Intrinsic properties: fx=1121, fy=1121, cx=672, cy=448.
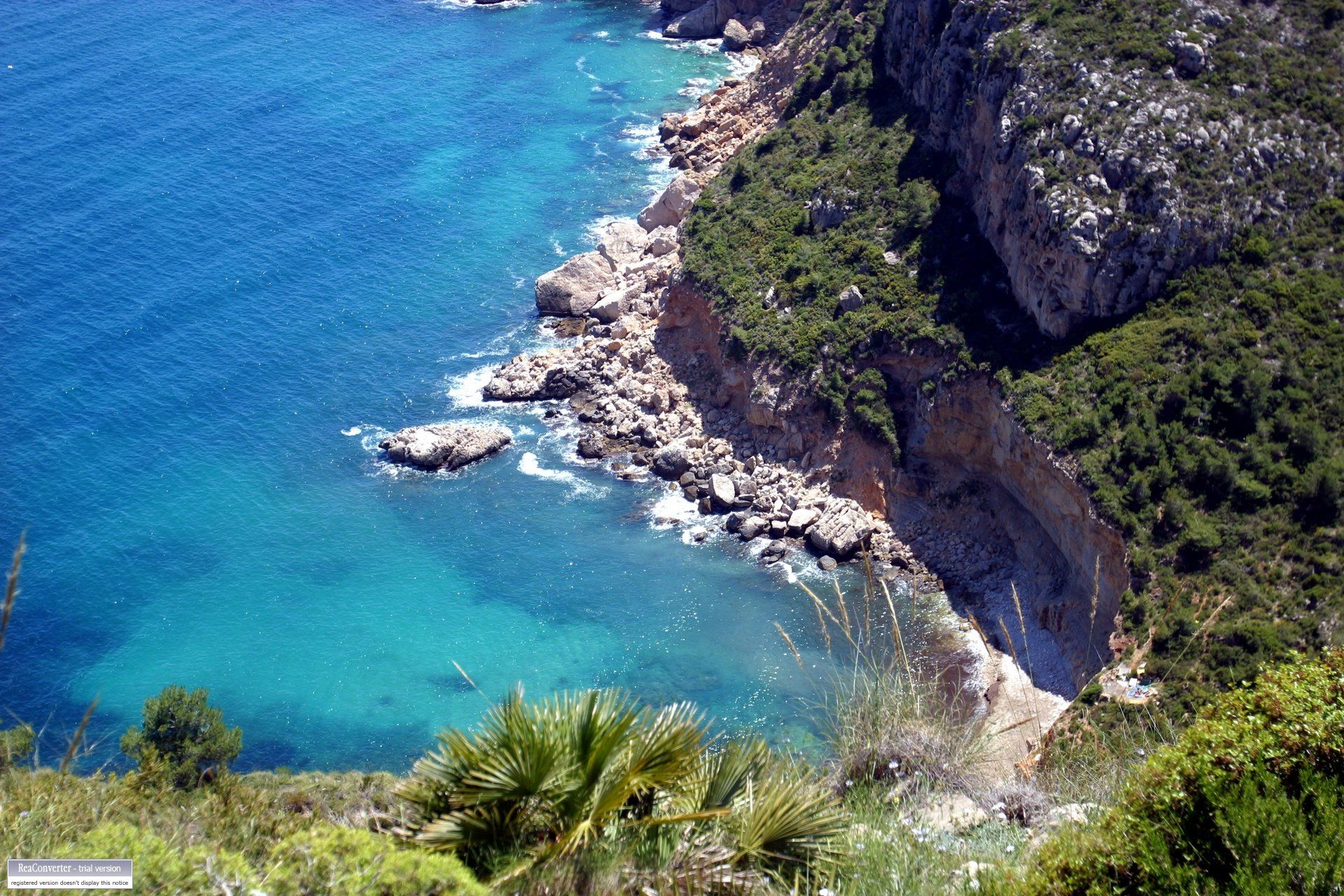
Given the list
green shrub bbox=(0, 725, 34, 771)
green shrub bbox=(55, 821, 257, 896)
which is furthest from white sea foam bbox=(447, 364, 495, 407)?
green shrub bbox=(55, 821, 257, 896)

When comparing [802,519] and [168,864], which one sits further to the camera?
[802,519]

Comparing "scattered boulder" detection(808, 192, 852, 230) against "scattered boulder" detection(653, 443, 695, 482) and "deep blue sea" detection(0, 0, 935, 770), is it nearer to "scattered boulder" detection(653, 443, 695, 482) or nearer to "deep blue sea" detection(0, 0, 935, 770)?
"scattered boulder" detection(653, 443, 695, 482)

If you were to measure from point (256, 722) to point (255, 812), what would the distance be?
21.9 metres

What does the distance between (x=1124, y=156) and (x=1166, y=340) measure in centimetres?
681

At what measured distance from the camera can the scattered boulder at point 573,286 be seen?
5659 centimetres

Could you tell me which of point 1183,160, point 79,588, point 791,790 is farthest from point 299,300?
point 791,790

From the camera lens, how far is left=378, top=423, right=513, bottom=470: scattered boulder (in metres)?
47.9

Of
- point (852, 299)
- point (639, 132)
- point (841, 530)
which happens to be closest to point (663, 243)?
point (852, 299)

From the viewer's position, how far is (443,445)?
48.0 metres

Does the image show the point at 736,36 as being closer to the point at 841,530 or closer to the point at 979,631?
the point at 841,530

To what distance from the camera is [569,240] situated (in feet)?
207

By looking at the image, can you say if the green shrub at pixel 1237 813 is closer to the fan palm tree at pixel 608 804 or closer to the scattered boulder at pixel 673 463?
the fan palm tree at pixel 608 804

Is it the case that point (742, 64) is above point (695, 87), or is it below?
above

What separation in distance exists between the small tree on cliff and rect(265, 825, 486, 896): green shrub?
20.2 m
